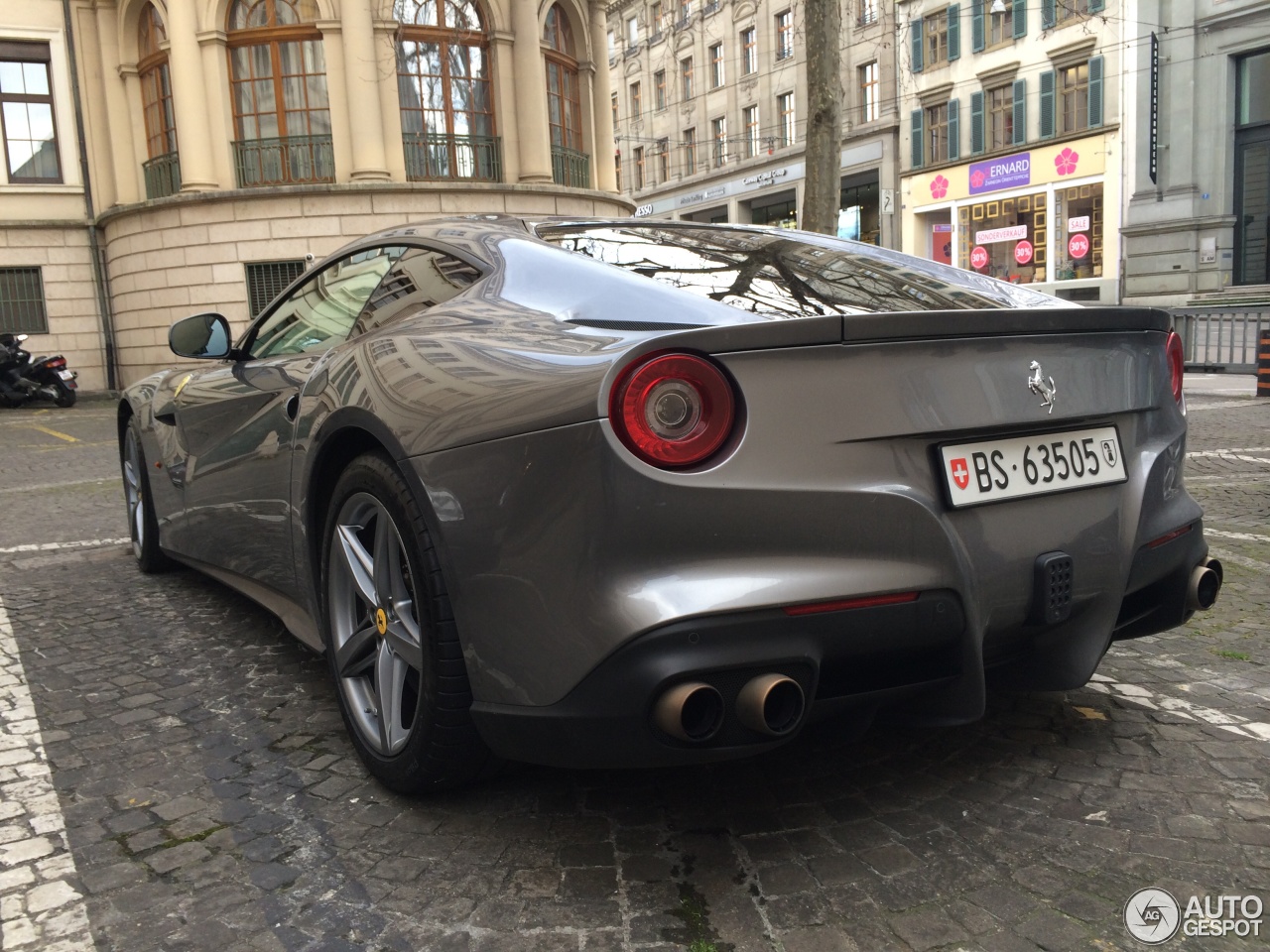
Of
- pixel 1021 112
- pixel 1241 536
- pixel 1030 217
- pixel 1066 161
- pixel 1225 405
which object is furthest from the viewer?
pixel 1030 217

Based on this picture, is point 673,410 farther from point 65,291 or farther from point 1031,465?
point 65,291

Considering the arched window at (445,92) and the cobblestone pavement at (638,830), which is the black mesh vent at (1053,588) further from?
the arched window at (445,92)

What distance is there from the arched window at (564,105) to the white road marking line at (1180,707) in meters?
19.1

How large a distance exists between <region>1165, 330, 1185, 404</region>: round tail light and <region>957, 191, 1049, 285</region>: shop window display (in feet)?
103

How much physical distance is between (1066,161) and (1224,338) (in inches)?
571

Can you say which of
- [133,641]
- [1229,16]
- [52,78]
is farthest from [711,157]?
[133,641]

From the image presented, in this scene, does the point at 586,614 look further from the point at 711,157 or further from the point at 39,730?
the point at 711,157

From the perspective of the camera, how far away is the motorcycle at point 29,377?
18766mm

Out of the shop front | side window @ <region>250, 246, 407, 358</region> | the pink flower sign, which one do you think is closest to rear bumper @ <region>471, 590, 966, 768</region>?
side window @ <region>250, 246, 407, 358</region>

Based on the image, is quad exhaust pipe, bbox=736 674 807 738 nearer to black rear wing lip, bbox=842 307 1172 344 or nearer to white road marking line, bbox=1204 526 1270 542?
black rear wing lip, bbox=842 307 1172 344

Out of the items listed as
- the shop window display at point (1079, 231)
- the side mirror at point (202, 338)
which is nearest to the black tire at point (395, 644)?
the side mirror at point (202, 338)

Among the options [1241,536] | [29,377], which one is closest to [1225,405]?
[1241,536]

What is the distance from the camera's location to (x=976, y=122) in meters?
33.9

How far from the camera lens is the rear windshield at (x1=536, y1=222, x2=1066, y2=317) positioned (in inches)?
88.7
